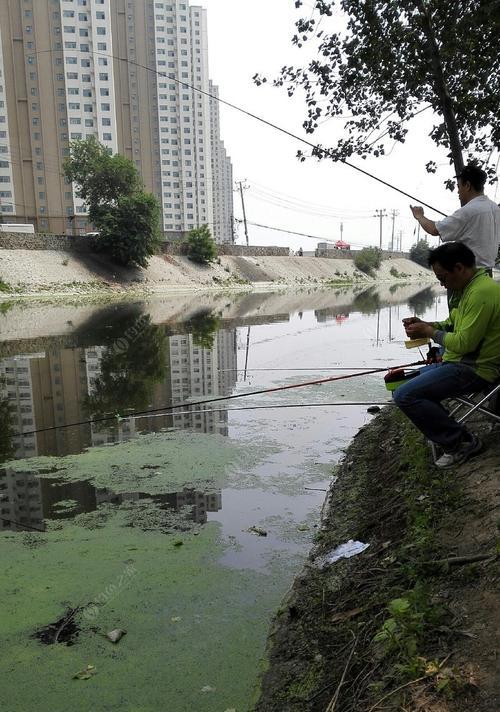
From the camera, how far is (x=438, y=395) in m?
3.76

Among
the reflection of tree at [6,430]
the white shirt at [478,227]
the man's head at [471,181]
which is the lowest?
the reflection of tree at [6,430]

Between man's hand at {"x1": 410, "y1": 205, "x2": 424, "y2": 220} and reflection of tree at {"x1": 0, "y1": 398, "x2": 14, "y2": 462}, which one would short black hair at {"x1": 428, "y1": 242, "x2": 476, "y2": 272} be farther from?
reflection of tree at {"x1": 0, "y1": 398, "x2": 14, "y2": 462}

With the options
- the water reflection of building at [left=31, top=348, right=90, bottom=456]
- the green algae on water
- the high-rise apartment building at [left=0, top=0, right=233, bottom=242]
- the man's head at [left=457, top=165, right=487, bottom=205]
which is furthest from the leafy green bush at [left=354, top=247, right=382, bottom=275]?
the man's head at [left=457, top=165, right=487, bottom=205]

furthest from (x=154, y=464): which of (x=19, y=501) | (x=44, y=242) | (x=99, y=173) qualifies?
(x=99, y=173)

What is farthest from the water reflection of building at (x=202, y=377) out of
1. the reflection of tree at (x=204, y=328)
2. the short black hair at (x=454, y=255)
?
the short black hair at (x=454, y=255)

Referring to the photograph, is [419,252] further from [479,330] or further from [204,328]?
[479,330]

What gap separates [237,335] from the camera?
55.2ft

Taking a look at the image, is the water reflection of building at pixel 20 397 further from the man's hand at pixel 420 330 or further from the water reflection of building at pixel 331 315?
the water reflection of building at pixel 331 315

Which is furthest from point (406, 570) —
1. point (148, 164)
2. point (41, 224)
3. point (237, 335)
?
point (148, 164)

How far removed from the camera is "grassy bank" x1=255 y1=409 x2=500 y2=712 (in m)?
2.10

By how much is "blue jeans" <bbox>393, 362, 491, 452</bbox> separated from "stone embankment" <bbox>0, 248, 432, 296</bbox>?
102 ft

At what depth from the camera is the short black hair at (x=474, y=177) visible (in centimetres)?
425

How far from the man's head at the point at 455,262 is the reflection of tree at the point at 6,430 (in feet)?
16.3

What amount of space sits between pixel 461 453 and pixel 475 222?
5.86 ft
